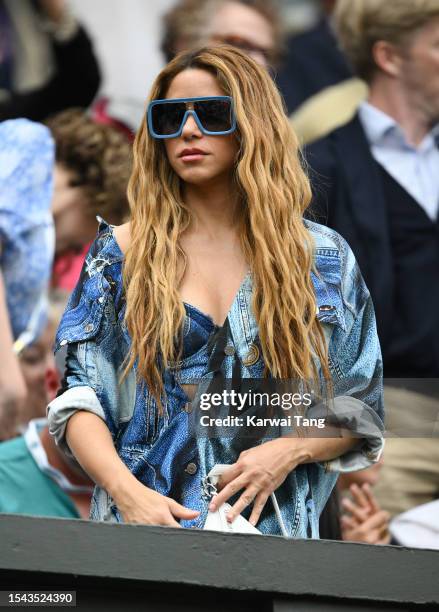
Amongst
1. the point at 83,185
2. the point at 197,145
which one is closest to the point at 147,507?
the point at 197,145

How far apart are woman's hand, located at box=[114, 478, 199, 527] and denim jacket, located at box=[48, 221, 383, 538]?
55 millimetres

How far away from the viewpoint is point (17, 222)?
4.86 meters

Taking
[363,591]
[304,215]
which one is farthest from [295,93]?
[363,591]

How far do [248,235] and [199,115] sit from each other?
324 mm

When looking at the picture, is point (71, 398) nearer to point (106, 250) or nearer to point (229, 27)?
point (106, 250)

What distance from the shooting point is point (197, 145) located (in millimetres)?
3531

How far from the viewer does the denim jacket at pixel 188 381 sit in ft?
11.0

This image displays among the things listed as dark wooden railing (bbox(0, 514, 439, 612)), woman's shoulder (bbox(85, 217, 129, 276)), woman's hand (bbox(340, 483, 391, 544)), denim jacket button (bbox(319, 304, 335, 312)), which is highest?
woman's shoulder (bbox(85, 217, 129, 276))

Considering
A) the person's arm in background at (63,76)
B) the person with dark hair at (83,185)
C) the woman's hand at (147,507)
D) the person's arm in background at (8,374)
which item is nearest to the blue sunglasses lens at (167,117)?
the woman's hand at (147,507)

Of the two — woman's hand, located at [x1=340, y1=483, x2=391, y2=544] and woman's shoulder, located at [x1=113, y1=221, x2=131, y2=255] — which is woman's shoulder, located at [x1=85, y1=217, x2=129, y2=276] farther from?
woman's hand, located at [x1=340, y1=483, x2=391, y2=544]

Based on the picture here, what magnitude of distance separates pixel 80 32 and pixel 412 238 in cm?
173

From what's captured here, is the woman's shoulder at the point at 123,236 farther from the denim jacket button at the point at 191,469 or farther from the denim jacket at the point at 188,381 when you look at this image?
the denim jacket button at the point at 191,469

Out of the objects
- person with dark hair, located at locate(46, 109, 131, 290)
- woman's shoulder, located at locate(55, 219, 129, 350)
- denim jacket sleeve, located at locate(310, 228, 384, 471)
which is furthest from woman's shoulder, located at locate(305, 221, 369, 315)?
person with dark hair, located at locate(46, 109, 131, 290)

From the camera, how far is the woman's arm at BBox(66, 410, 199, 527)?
318 centimetres
